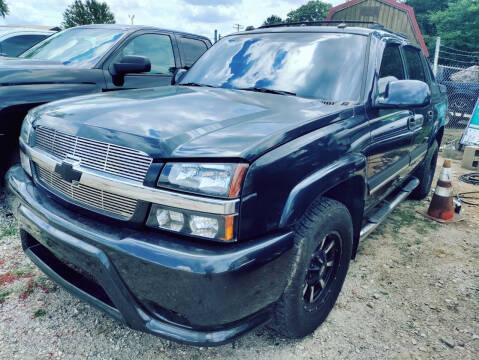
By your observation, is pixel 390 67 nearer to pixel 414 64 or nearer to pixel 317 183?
pixel 414 64

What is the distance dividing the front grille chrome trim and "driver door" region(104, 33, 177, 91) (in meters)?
2.61

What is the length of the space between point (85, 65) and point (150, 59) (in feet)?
2.88

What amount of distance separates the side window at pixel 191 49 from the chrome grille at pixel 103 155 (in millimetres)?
3365

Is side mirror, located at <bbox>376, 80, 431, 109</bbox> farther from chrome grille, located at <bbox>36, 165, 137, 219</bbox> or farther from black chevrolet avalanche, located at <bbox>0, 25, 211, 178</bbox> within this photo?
black chevrolet avalanche, located at <bbox>0, 25, 211, 178</bbox>

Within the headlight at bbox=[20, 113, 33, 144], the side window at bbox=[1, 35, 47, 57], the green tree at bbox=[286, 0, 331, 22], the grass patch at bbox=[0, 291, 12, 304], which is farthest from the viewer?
the green tree at bbox=[286, 0, 331, 22]

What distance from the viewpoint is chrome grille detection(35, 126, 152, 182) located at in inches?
62.1

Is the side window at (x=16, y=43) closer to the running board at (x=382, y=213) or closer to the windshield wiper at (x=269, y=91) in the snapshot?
the windshield wiper at (x=269, y=91)

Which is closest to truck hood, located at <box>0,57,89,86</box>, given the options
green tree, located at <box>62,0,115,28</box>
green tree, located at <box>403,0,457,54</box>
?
green tree, located at <box>62,0,115,28</box>

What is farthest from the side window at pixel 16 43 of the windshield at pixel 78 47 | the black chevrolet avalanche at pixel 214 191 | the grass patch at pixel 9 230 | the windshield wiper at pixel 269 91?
the windshield wiper at pixel 269 91

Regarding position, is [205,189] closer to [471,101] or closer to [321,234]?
[321,234]

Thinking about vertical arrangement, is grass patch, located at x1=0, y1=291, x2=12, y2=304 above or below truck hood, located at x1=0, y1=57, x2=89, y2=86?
below

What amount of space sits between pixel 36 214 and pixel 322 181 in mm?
1491

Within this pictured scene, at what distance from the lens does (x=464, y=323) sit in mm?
2416

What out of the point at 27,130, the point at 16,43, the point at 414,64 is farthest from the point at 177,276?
the point at 16,43
